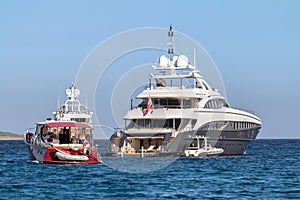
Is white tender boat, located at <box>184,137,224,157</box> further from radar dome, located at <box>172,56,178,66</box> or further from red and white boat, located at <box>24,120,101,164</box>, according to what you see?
radar dome, located at <box>172,56,178,66</box>

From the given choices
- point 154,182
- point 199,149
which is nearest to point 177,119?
point 199,149

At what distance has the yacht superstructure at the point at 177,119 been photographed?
269 feet

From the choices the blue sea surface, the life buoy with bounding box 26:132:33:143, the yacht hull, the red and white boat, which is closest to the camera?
the blue sea surface

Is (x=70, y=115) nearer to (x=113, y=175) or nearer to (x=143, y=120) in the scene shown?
(x=143, y=120)

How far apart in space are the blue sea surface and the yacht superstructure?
7997mm

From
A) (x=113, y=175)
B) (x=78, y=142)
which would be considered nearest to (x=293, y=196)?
(x=113, y=175)

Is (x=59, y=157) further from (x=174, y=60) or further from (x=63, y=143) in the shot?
(x=174, y=60)

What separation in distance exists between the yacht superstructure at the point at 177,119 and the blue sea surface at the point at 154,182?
26.2 ft

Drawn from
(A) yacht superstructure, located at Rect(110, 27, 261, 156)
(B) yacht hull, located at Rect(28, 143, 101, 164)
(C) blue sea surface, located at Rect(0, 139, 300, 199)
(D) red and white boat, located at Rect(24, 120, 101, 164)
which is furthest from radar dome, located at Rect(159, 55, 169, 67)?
(C) blue sea surface, located at Rect(0, 139, 300, 199)

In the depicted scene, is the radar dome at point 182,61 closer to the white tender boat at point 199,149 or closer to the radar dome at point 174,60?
the radar dome at point 174,60

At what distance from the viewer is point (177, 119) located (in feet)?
277

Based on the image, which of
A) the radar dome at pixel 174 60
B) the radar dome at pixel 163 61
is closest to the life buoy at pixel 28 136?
the radar dome at pixel 163 61

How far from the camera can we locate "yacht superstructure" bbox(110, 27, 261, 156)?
82.1m

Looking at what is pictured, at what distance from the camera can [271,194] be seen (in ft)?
158
